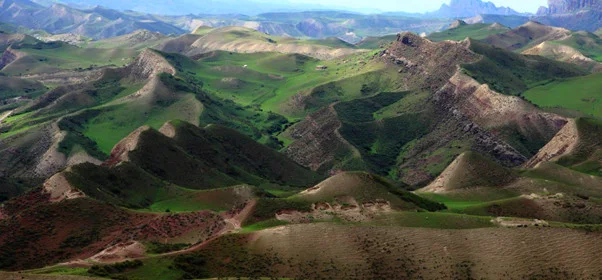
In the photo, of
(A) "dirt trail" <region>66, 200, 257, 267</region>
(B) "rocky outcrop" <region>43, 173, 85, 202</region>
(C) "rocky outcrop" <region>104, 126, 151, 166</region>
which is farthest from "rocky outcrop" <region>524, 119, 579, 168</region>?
(B) "rocky outcrop" <region>43, 173, 85, 202</region>

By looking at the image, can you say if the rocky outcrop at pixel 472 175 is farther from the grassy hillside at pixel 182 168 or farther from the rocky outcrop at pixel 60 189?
the rocky outcrop at pixel 60 189

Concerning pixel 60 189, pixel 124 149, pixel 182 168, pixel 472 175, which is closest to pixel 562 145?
pixel 472 175

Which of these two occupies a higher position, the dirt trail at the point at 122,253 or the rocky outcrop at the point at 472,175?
the dirt trail at the point at 122,253

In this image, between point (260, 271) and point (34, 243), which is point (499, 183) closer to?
point (260, 271)

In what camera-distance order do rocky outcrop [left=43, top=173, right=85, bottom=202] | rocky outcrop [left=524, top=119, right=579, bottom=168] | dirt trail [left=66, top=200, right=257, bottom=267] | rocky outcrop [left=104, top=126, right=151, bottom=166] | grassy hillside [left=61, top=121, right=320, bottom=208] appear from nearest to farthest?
dirt trail [left=66, top=200, right=257, bottom=267], rocky outcrop [left=43, top=173, right=85, bottom=202], grassy hillside [left=61, top=121, right=320, bottom=208], rocky outcrop [left=104, top=126, right=151, bottom=166], rocky outcrop [left=524, top=119, right=579, bottom=168]

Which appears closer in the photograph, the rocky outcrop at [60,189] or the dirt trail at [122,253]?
the dirt trail at [122,253]

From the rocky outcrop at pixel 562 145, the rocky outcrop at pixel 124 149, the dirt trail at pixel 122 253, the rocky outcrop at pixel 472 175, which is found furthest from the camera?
the rocky outcrop at pixel 562 145

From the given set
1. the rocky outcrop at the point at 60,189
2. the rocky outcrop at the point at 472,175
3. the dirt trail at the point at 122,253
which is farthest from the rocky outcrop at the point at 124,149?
the rocky outcrop at the point at 472,175

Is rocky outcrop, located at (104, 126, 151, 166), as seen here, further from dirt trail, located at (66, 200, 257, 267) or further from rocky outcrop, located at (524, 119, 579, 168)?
rocky outcrop, located at (524, 119, 579, 168)

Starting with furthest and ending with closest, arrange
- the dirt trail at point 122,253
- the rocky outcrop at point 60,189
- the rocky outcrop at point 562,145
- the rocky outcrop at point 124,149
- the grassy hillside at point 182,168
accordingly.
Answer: the rocky outcrop at point 562,145 → the rocky outcrop at point 124,149 → the grassy hillside at point 182,168 → the rocky outcrop at point 60,189 → the dirt trail at point 122,253

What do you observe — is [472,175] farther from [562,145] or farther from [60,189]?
[60,189]

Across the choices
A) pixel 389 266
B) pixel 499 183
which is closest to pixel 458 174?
pixel 499 183
